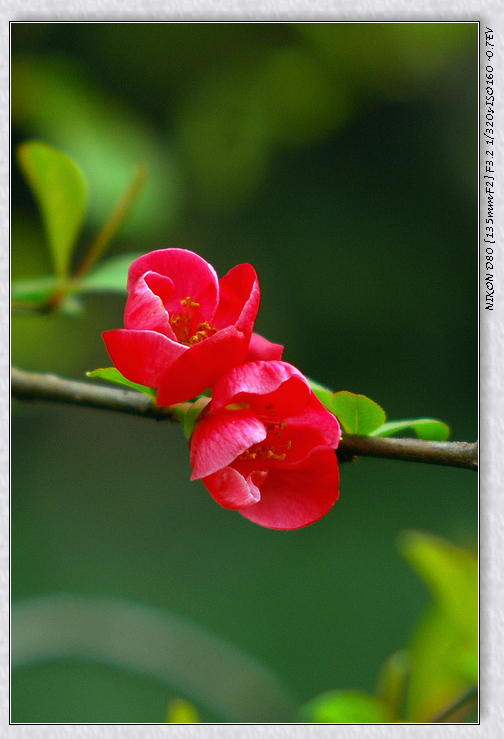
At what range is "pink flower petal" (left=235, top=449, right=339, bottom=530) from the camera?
38cm

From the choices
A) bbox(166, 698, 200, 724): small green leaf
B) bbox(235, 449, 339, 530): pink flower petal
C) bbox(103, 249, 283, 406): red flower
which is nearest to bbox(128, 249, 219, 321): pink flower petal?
bbox(103, 249, 283, 406): red flower

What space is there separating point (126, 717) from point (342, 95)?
1.30 m

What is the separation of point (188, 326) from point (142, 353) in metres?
0.06

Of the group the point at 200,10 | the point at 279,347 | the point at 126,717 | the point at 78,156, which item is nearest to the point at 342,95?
the point at 78,156

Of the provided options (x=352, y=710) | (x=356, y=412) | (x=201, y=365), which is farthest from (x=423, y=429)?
(x=352, y=710)

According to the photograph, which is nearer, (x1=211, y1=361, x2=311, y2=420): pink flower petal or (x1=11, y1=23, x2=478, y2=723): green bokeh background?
(x1=211, y1=361, x2=311, y2=420): pink flower petal

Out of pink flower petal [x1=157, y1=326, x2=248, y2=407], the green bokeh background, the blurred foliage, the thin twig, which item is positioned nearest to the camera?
pink flower petal [x1=157, y1=326, x2=248, y2=407]

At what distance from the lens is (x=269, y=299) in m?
2.10

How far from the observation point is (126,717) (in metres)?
1.46

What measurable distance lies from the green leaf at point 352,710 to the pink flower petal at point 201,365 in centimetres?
46

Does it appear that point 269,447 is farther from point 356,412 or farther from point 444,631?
point 444,631

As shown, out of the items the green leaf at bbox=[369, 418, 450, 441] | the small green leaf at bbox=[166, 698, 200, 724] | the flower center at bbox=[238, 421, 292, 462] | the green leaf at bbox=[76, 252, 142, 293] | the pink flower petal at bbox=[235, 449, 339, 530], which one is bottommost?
the small green leaf at bbox=[166, 698, 200, 724]

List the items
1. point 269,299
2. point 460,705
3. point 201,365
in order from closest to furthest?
point 201,365
point 460,705
point 269,299

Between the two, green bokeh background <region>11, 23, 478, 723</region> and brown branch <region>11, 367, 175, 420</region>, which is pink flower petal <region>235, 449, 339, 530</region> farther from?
green bokeh background <region>11, 23, 478, 723</region>
